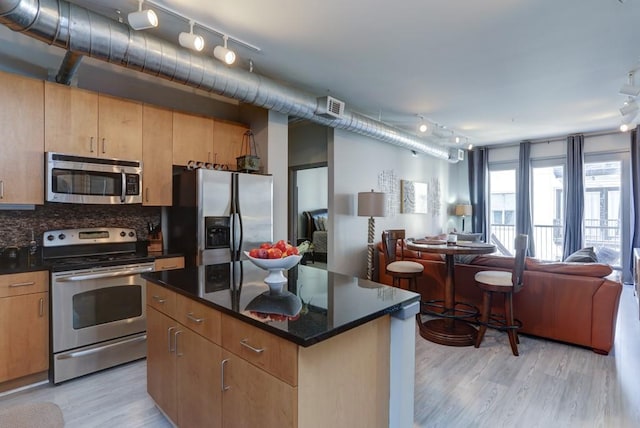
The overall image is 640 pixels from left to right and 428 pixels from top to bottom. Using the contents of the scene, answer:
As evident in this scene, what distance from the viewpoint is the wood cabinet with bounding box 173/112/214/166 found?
344 centimetres

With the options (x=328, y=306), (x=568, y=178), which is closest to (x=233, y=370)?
(x=328, y=306)

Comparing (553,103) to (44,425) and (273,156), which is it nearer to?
(273,156)

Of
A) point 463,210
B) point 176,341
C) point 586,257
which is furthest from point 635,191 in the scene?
point 176,341

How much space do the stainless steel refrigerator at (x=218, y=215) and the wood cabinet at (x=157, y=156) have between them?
0.36ft

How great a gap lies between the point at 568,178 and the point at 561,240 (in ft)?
4.14

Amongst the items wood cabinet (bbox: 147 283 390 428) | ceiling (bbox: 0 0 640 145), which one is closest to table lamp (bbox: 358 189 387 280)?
ceiling (bbox: 0 0 640 145)

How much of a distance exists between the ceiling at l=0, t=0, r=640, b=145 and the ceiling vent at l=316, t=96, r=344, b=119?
0.69ft

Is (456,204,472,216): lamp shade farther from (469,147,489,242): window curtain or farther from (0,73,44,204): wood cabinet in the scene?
(0,73,44,204): wood cabinet

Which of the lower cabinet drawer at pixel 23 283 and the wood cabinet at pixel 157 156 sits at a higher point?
the wood cabinet at pixel 157 156

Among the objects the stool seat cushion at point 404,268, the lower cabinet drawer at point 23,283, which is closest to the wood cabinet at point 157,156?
the lower cabinet drawer at point 23,283

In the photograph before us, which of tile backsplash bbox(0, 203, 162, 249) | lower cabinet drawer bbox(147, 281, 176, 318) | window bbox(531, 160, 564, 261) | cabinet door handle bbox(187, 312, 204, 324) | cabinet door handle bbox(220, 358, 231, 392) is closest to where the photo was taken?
cabinet door handle bbox(220, 358, 231, 392)

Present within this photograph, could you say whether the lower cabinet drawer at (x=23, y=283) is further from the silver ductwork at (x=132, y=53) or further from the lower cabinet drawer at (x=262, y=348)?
the lower cabinet drawer at (x=262, y=348)

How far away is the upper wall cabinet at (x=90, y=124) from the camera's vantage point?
2.71 m

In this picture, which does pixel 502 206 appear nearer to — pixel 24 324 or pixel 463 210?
pixel 463 210
